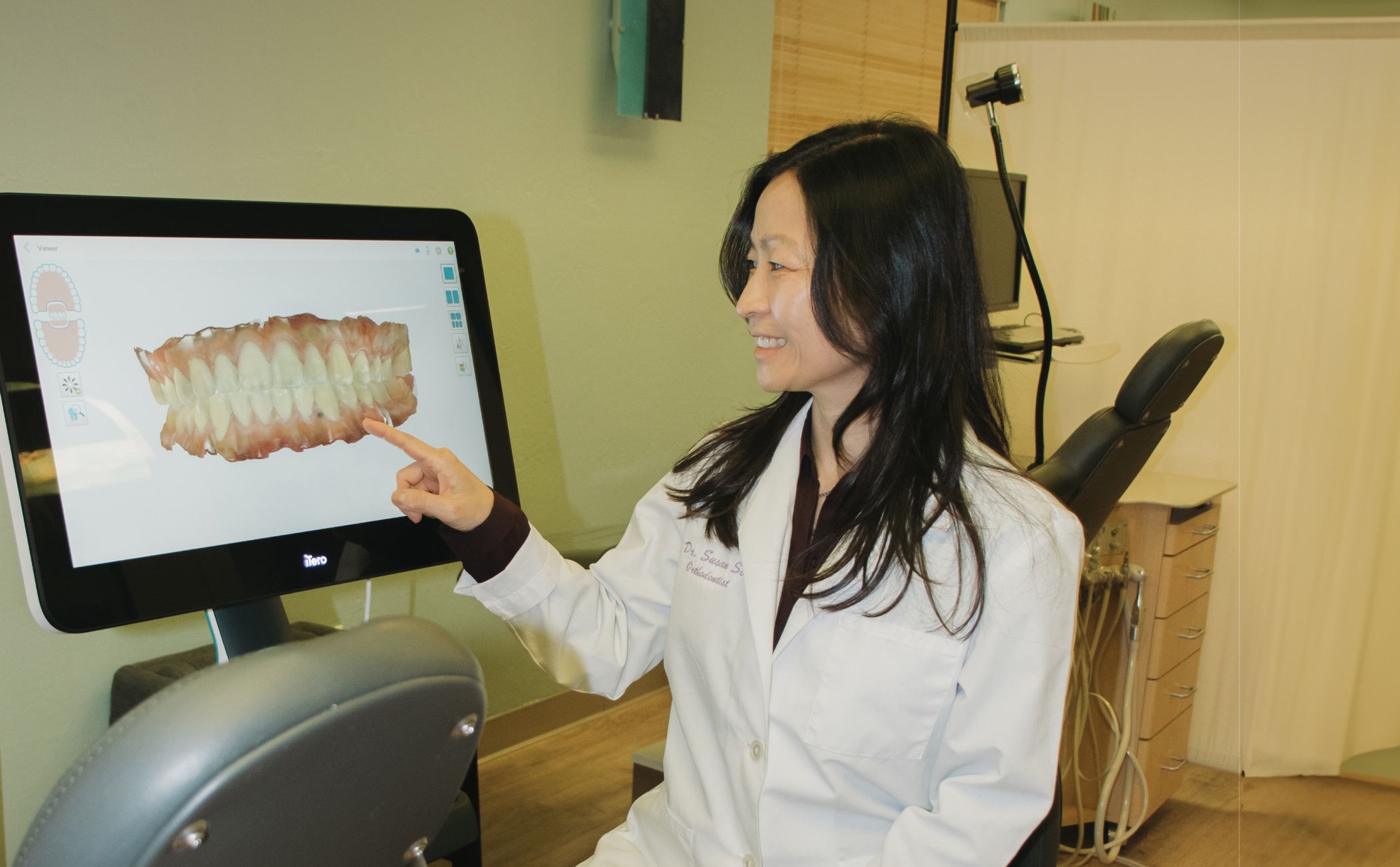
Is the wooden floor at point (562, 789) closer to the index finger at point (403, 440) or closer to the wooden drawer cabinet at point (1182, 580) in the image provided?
the wooden drawer cabinet at point (1182, 580)

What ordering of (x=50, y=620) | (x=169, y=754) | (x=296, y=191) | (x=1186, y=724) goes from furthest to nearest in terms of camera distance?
(x=1186, y=724), (x=296, y=191), (x=50, y=620), (x=169, y=754)

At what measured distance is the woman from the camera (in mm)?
1054

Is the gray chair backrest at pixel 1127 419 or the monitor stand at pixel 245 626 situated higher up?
the gray chair backrest at pixel 1127 419

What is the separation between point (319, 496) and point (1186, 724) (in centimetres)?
171

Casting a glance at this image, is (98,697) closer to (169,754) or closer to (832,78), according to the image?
(169,754)

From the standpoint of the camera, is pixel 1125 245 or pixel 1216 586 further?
pixel 1125 245

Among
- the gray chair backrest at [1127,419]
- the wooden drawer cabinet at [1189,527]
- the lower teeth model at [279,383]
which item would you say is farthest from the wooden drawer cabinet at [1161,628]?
the lower teeth model at [279,383]

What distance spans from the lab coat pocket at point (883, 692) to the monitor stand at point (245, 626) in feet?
1.83

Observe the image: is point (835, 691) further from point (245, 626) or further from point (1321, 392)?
point (1321, 392)

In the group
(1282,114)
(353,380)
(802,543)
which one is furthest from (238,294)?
(1282,114)

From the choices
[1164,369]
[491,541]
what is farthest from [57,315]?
[1164,369]

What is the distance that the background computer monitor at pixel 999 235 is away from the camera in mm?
2305

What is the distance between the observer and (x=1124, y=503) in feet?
7.11

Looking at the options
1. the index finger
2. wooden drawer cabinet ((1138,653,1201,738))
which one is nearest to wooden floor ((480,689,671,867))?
wooden drawer cabinet ((1138,653,1201,738))
